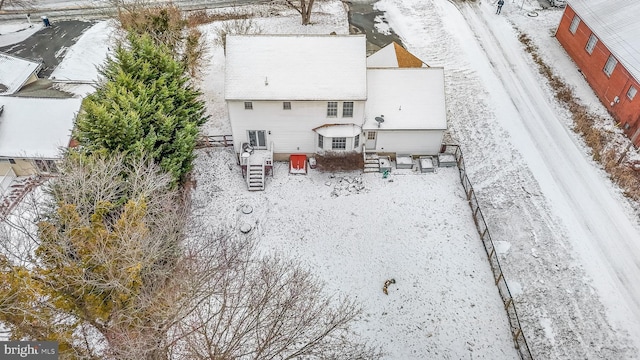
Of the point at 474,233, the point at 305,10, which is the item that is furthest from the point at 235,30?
the point at 474,233

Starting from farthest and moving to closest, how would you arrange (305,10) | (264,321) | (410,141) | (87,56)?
(305,10), (87,56), (410,141), (264,321)

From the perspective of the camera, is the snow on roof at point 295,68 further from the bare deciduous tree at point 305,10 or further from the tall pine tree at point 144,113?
the bare deciduous tree at point 305,10

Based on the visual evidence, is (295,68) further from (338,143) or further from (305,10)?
(305,10)

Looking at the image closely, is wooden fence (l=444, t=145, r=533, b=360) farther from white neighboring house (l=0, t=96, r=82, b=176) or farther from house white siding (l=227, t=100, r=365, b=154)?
Result: white neighboring house (l=0, t=96, r=82, b=176)

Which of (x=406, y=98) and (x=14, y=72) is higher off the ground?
(x=406, y=98)

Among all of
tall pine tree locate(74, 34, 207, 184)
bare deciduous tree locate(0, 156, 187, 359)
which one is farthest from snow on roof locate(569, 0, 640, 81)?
bare deciduous tree locate(0, 156, 187, 359)

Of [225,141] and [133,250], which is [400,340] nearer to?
[133,250]

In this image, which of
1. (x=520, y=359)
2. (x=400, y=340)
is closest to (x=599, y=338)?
(x=520, y=359)

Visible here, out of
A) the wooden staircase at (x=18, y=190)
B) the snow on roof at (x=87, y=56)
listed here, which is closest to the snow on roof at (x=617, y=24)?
the snow on roof at (x=87, y=56)
